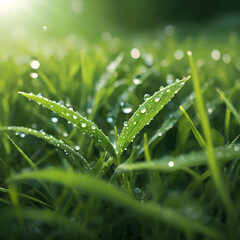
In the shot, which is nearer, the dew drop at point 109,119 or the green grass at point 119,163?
the green grass at point 119,163

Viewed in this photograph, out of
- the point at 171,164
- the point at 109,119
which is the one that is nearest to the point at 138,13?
the point at 109,119

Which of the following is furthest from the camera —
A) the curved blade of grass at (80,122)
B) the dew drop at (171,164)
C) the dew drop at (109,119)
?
the dew drop at (109,119)

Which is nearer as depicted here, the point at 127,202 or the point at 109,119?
the point at 127,202

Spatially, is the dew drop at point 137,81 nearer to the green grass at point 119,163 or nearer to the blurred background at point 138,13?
the green grass at point 119,163

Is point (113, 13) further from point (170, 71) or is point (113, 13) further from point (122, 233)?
point (122, 233)

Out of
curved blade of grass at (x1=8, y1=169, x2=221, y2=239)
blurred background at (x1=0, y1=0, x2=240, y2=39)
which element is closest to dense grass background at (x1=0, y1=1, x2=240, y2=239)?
curved blade of grass at (x1=8, y1=169, x2=221, y2=239)

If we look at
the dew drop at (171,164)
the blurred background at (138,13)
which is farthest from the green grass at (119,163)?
the blurred background at (138,13)

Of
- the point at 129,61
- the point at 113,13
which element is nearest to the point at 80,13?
the point at 113,13

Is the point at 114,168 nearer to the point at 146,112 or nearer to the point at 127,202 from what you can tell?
the point at 146,112
